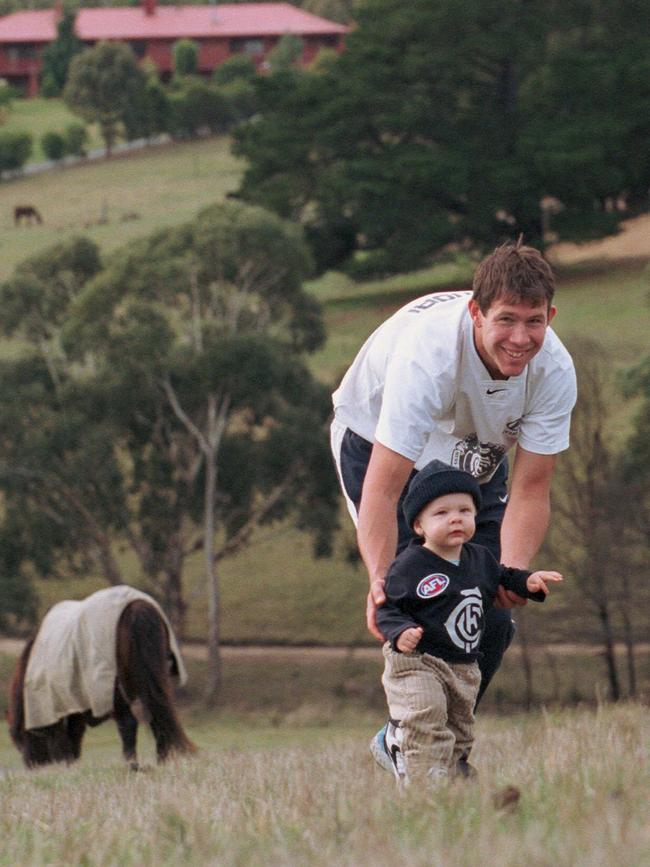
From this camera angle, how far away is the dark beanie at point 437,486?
16.9ft

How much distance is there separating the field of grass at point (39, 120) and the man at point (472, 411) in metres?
90.2

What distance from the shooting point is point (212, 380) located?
104 feet

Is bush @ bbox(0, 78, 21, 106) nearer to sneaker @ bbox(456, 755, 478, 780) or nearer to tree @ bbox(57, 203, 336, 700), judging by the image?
tree @ bbox(57, 203, 336, 700)

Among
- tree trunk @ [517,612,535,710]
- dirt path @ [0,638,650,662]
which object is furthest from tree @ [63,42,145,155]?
tree trunk @ [517,612,535,710]

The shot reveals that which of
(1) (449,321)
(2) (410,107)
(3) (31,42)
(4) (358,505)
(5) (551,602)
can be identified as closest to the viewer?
(1) (449,321)

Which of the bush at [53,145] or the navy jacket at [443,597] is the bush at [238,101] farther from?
the navy jacket at [443,597]

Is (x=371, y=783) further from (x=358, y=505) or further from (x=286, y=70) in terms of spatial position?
(x=286, y=70)

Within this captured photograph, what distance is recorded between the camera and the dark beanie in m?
5.16

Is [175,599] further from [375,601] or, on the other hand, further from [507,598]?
[375,601]

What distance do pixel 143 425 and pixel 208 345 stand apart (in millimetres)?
2148

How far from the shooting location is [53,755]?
1218cm

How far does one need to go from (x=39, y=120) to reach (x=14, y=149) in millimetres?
17140

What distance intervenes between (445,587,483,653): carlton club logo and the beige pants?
94 millimetres

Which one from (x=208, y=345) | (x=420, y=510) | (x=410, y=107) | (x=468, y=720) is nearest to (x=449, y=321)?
(x=420, y=510)
